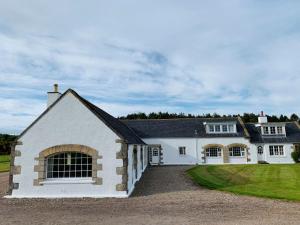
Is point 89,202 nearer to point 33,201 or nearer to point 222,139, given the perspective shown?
point 33,201

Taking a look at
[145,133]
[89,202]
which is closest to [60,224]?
[89,202]

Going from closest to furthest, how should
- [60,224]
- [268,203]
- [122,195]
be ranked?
[60,224] < [268,203] < [122,195]

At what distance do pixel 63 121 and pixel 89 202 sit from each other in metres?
4.28

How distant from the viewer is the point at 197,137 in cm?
3600

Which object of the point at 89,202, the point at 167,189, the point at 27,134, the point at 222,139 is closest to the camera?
the point at 89,202

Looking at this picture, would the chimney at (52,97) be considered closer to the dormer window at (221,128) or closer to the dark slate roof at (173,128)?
the dark slate roof at (173,128)

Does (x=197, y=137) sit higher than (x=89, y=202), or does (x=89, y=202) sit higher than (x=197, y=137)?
(x=197, y=137)

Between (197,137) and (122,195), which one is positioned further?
(197,137)

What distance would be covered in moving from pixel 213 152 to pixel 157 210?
1042 inches

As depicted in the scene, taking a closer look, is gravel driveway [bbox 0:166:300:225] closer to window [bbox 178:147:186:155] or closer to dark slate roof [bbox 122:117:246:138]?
window [bbox 178:147:186:155]

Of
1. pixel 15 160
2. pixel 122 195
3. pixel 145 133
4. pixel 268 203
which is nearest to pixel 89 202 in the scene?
pixel 122 195

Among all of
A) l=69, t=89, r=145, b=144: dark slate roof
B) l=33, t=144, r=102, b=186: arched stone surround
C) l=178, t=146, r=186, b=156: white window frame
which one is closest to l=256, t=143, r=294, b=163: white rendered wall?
l=178, t=146, r=186, b=156: white window frame

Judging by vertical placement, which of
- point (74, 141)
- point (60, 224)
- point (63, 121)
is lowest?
point (60, 224)

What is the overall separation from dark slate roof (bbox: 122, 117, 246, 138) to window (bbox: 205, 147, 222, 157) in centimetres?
176
